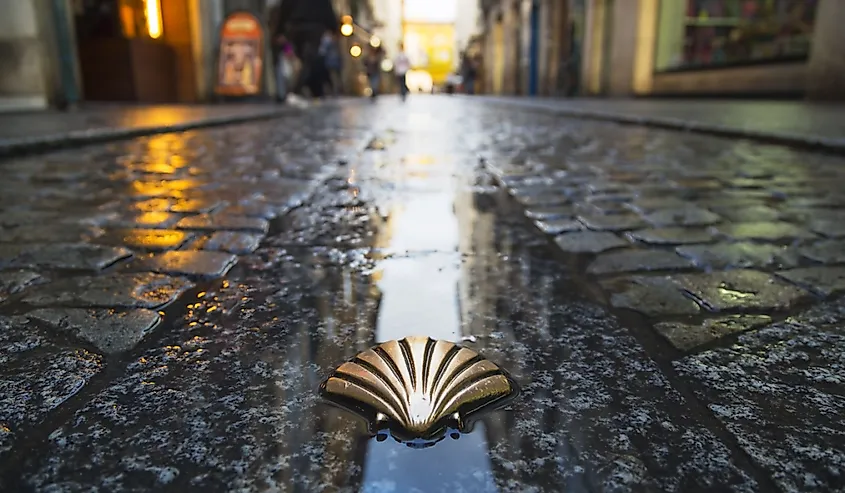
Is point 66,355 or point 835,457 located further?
point 66,355

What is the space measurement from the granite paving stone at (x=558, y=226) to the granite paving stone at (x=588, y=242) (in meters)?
0.05

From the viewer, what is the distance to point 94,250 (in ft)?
6.37

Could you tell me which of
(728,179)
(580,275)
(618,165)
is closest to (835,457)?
(580,275)

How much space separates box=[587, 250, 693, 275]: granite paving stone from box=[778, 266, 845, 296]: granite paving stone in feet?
0.84

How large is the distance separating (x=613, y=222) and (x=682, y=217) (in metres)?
0.29

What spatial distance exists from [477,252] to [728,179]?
2.04 metres

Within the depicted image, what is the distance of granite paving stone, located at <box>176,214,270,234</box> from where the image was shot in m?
2.27

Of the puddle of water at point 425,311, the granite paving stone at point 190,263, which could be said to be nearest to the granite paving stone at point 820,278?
the puddle of water at point 425,311

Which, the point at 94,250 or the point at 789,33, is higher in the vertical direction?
the point at 789,33

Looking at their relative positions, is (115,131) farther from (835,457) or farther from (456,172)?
(835,457)

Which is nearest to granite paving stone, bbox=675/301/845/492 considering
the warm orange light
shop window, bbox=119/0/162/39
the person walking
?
the person walking

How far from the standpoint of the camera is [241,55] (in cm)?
1259

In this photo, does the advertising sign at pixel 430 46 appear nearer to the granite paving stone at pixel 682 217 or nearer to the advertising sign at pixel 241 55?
the advertising sign at pixel 241 55

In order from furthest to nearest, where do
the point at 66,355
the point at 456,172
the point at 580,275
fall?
1. the point at 456,172
2. the point at 580,275
3. the point at 66,355
